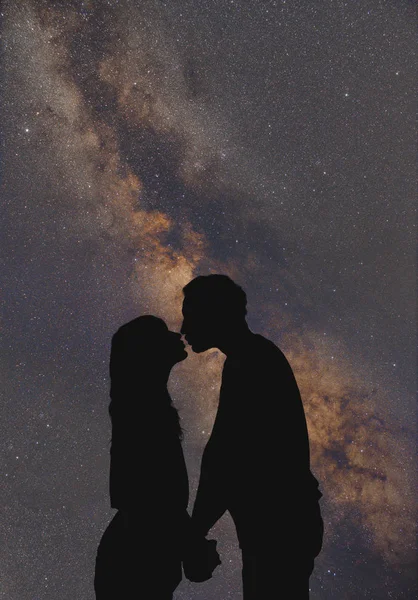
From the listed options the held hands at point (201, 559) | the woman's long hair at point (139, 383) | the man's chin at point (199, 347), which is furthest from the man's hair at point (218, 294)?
the held hands at point (201, 559)

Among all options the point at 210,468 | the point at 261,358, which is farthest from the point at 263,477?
the point at 261,358

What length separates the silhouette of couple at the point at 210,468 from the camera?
198 cm

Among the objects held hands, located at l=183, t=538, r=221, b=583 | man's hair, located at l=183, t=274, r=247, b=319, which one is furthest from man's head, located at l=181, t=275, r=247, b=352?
held hands, located at l=183, t=538, r=221, b=583

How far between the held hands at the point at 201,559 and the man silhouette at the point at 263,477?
0.13 metres

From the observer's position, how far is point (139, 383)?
7.97 ft

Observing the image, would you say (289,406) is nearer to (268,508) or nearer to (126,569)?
(268,508)

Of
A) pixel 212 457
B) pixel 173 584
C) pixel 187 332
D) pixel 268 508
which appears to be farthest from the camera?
pixel 187 332

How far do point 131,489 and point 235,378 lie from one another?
0.76 m

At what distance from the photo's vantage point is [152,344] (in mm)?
2514

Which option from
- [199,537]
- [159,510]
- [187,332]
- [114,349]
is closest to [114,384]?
[114,349]

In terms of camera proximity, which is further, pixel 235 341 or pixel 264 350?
pixel 235 341

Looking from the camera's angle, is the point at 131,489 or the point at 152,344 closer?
the point at 131,489

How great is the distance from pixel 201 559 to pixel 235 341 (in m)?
1.03

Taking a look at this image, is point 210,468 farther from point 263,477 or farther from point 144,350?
point 144,350
